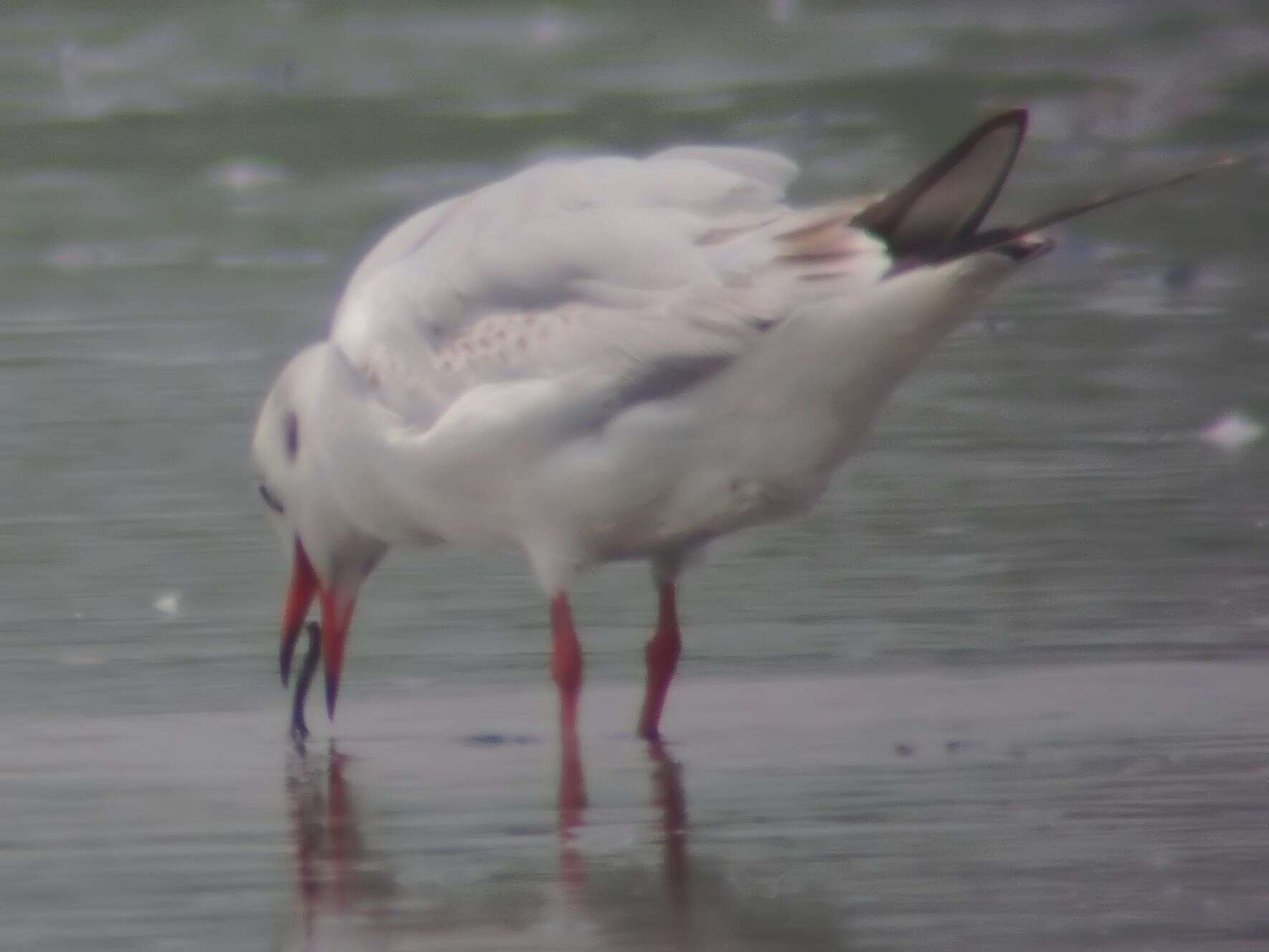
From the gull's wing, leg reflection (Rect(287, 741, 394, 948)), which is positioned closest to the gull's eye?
the gull's wing

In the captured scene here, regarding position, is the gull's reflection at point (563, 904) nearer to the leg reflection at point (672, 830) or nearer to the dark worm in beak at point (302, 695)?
the leg reflection at point (672, 830)

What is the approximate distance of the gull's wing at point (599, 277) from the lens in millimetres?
6289

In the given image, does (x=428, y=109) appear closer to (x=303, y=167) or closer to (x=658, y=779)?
(x=303, y=167)

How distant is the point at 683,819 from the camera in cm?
571

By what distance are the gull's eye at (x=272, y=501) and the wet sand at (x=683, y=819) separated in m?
0.66

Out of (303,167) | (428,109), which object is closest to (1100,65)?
(428,109)

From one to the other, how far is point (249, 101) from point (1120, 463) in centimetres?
1136

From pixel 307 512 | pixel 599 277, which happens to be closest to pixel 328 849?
pixel 599 277

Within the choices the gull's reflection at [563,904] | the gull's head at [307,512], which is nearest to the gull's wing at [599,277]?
the gull's head at [307,512]

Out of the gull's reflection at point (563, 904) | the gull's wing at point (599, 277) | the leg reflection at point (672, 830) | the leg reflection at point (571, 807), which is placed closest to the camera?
the gull's reflection at point (563, 904)

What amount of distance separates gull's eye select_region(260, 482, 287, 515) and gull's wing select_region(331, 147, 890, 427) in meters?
0.60

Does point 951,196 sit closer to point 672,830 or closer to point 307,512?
point 672,830

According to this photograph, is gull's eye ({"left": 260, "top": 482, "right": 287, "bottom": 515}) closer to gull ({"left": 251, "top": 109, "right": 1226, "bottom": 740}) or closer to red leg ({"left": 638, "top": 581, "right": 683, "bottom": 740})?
gull ({"left": 251, "top": 109, "right": 1226, "bottom": 740})

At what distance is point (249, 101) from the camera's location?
19.8m
